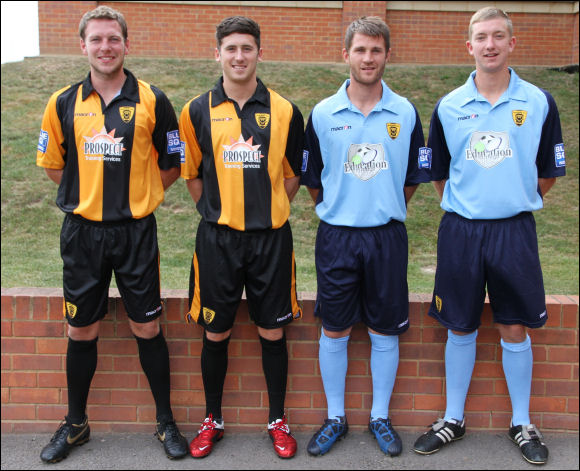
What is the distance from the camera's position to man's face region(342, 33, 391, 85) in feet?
10.2

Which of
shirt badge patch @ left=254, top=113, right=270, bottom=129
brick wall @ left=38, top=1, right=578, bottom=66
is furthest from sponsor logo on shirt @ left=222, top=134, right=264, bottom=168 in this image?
brick wall @ left=38, top=1, right=578, bottom=66

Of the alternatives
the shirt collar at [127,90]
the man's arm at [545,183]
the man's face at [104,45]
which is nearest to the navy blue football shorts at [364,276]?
the man's arm at [545,183]

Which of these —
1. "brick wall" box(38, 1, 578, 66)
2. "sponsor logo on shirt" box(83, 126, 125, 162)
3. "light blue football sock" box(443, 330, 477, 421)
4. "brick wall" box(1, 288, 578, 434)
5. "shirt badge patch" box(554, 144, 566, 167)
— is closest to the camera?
"sponsor logo on shirt" box(83, 126, 125, 162)

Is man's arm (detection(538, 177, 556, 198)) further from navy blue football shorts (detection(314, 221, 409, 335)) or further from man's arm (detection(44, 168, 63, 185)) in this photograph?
Answer: man's arm (detection(44, 168, 63, 185))

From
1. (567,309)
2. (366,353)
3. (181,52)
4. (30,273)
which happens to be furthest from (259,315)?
(181,52)

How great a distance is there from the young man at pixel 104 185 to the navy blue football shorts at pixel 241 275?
262mm

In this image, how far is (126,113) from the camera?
3.11 meters

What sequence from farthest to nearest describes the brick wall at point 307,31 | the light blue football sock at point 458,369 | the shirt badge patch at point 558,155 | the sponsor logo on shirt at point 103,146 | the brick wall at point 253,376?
the brick wall at point 307,31 < the brick wall at point 253,376 < the light blue football sock at point 458,369 < the shirt badge patch at point 558,155 < the sponsor logo on shirt at point 103,146

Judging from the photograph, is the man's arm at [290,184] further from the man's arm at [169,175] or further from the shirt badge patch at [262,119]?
the man's arm at [169,175]

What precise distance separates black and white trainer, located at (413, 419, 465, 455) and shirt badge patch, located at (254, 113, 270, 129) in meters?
1.88

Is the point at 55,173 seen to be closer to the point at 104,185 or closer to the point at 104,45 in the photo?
the point at 104,185

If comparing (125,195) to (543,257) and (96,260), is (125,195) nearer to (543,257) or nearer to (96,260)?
(96,260)

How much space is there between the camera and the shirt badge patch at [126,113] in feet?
10.2

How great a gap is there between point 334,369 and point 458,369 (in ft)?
2.21
